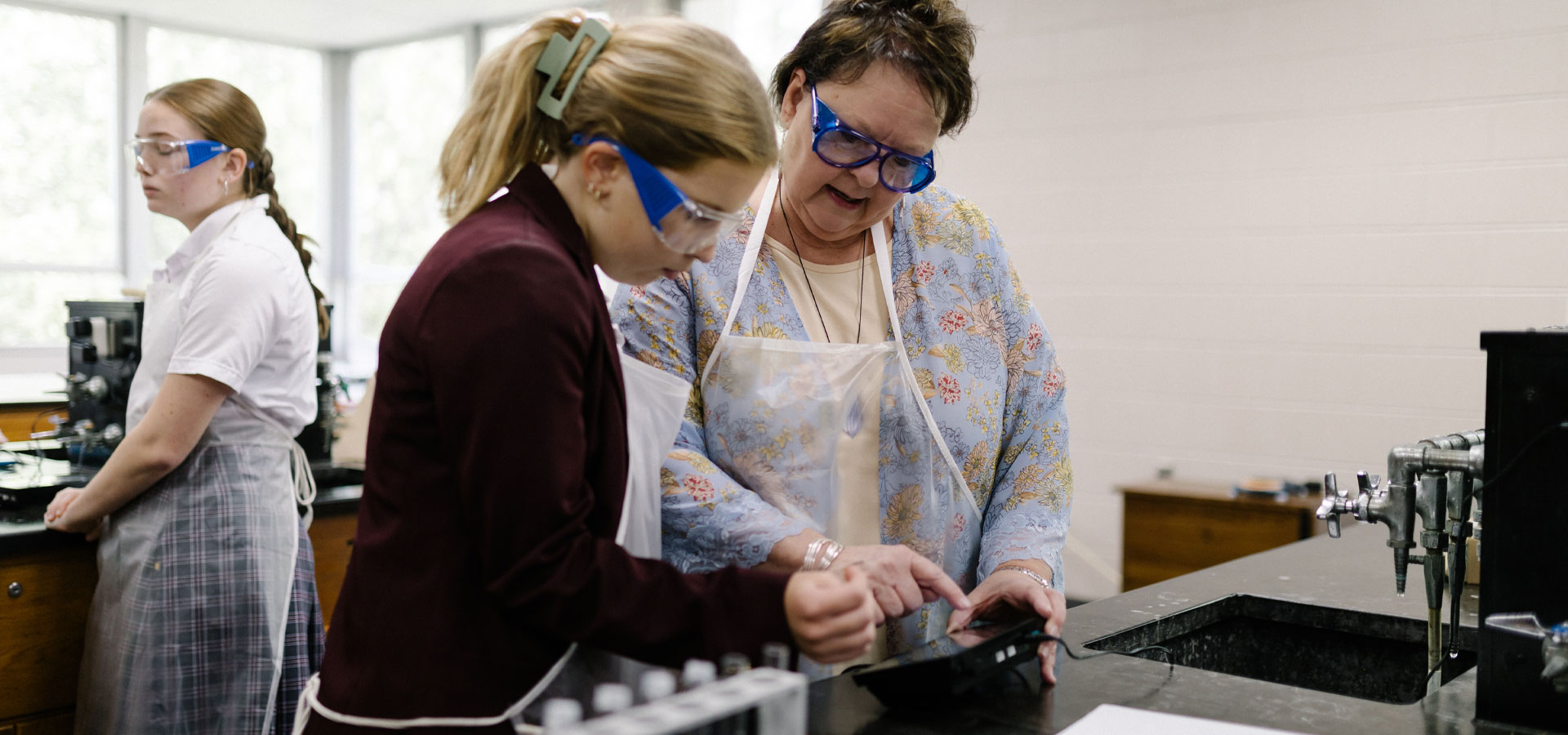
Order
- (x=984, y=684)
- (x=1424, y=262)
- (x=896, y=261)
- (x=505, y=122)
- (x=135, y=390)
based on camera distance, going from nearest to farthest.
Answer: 1. (x=505, y=122)
2. (x=984, y=684)
3. (x=896, y=261)
4. (x=135, y=390)
5. (x=1424, y=262)

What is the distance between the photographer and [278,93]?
771 cm

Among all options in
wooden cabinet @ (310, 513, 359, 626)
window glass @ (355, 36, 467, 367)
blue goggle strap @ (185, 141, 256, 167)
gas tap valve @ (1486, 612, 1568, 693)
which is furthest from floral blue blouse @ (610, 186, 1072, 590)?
window glass @ (355, 36, 467, 367)

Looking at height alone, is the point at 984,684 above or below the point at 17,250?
below

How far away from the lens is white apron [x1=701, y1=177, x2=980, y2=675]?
4.82 feet

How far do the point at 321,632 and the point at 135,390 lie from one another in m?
0.58

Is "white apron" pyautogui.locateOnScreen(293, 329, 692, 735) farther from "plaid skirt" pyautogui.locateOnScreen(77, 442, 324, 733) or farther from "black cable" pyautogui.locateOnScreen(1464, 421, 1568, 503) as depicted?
"plaid skirt" pyautogui.locateOnScreen(77, 442, 324, 733)

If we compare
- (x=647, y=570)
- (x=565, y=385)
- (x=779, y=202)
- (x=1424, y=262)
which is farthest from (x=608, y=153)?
(x=1424, y=262)

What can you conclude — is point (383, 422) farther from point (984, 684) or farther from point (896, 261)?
Answer: point (896, 261)

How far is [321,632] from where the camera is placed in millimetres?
2352

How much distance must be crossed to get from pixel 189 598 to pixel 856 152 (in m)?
1.49

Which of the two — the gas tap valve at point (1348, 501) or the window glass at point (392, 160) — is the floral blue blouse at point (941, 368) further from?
the window glass at point (392, 160)

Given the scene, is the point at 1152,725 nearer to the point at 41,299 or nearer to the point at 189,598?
the point at 189,598

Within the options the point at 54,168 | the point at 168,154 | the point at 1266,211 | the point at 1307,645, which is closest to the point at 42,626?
the point at 168,154

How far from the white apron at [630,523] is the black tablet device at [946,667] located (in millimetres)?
231
